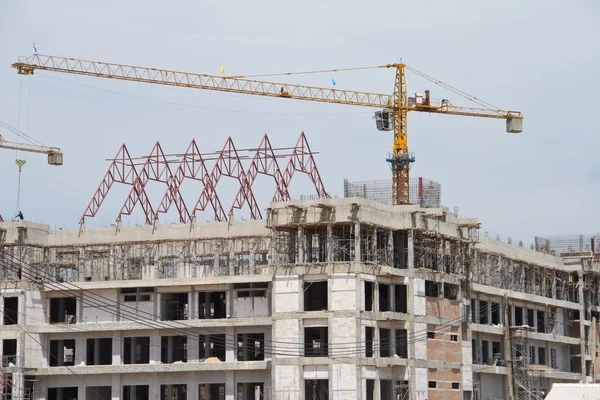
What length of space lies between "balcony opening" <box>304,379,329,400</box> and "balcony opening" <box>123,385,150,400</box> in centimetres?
1830

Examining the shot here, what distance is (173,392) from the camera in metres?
133

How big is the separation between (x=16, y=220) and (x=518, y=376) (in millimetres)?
51938

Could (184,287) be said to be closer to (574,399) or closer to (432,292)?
(432,292)

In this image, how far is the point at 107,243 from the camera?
5148 inches

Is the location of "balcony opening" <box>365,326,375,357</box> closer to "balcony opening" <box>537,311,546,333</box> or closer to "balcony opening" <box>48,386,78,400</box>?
→ "balcony opening" <box>48,386,78,400</box>

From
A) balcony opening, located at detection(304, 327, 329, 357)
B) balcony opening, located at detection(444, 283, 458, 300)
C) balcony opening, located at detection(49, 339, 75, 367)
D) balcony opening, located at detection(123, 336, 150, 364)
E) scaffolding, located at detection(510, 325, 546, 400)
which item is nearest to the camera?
balcony opening, located at detection(304, 327, 329, 357)

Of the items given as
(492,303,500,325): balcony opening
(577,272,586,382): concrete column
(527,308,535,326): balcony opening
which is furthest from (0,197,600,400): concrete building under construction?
(577,272,586,382): concrete column

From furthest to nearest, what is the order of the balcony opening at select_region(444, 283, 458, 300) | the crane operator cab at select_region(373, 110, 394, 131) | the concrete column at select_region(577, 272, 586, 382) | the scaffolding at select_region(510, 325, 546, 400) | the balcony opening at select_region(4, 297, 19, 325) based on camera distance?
the crane operator cab at select_region(373, 110, 394, 131)
the concrete column at select_region(577, 272, 586, 382)
the scaffolding at select_region(510, 325, 546, 400)
the balcony opening at select_region(4, 297, 19, 325)
the balcony opening at select_region(444, 283, 458, 300)

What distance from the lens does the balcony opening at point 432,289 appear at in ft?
407

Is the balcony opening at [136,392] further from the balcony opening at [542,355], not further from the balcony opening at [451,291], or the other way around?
the balcony opening at [542,355]

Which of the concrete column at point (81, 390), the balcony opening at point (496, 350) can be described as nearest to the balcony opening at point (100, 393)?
the concrete column at point (81, 390)

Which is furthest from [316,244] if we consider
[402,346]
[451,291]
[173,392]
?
[173,392]

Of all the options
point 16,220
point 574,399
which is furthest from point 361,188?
point 574,399

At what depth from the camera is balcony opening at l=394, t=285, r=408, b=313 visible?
4830 inches
